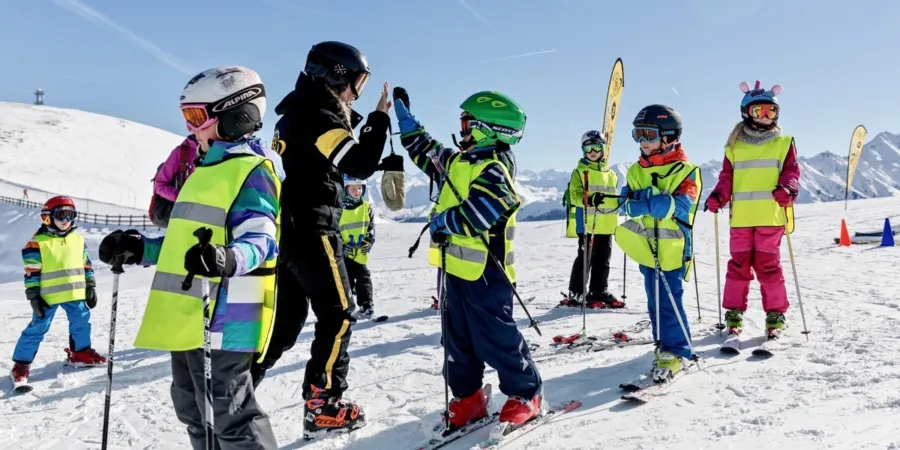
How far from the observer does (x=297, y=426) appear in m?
3.99

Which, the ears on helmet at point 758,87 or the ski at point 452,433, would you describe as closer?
the ski at point 452,433

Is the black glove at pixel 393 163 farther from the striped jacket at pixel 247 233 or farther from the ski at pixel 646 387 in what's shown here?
the ski at pixel 646 387

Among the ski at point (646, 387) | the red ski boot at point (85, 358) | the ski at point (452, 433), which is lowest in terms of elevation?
the red ski boot at point (85, 358)

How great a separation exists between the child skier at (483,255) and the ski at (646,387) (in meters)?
0.72

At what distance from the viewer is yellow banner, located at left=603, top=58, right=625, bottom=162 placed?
495 inches

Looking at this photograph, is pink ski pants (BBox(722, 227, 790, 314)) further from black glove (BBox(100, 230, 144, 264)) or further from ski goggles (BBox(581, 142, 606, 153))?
black glove (BBox(100, 230, 144, 264))

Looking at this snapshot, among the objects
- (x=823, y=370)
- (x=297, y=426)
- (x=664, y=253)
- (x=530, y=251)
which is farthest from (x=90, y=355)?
(x=530, y=251)

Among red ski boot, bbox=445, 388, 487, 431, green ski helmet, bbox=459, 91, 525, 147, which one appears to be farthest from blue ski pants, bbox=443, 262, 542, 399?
green ski helmet, bbox=459, 91, 525, 147

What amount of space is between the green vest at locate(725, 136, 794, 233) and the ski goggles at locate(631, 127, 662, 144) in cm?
171

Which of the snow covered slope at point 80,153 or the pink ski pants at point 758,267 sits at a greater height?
the snow covered slope at point 80,153

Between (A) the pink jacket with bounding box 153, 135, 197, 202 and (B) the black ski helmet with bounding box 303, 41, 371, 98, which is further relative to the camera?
(A) the pink jacket with bounding box 153, 135, 197, 202

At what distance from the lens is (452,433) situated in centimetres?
356

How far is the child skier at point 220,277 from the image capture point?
8.02ft

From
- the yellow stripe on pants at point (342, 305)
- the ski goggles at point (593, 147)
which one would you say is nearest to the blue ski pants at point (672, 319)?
the yellow stripe on pants at point (342, 305)
